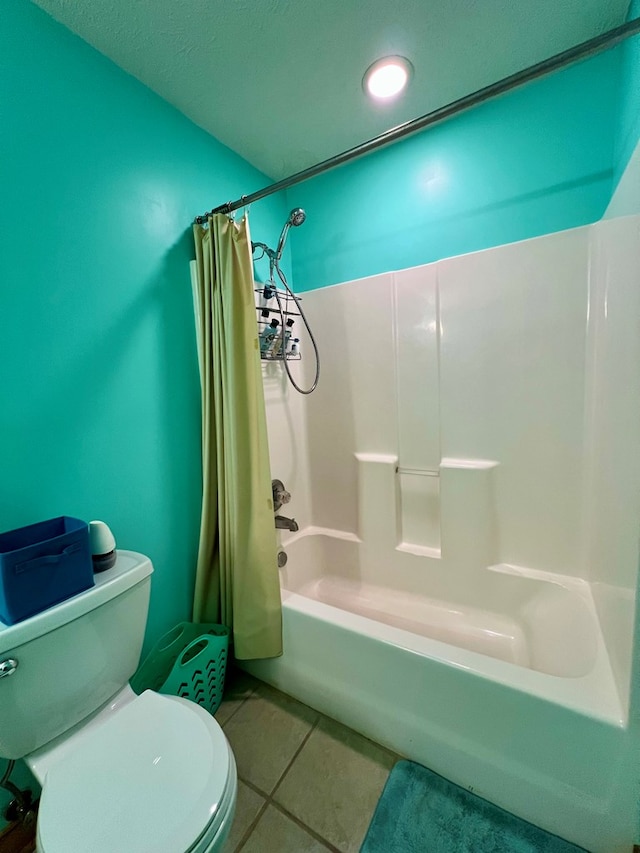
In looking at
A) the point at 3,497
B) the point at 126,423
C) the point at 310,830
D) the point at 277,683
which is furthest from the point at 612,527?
the point at 3,497

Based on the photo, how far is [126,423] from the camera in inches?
50.0

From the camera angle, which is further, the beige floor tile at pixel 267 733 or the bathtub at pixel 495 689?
the beige floor tile at pixel 267 733

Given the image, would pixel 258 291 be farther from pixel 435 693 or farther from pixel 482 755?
pixel 482 755

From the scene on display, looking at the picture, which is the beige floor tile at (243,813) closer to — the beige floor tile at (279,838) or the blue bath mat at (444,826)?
the beige floor tile at (279,838)

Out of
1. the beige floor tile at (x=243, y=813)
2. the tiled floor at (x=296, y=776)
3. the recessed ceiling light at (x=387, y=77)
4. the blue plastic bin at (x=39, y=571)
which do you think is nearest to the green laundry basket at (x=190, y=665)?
the tiled floor at (x=296, y=776)

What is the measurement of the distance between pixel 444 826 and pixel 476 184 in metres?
2.35

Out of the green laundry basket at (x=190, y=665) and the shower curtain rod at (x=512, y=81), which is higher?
the shower curtain rod at (x=512, y=81)

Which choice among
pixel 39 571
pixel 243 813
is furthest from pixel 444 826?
pixel 39 571

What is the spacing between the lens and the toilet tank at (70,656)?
78 centimetres

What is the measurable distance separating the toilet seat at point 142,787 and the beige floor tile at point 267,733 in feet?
1.68

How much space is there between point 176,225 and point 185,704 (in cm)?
170

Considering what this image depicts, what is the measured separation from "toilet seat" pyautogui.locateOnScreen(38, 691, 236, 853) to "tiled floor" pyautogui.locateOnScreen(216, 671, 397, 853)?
46cm

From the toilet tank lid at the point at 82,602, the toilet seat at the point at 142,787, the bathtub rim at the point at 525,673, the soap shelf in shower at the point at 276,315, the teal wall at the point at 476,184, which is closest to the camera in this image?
the toilet seat at the point at 142,787

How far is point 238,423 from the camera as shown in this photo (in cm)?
137
